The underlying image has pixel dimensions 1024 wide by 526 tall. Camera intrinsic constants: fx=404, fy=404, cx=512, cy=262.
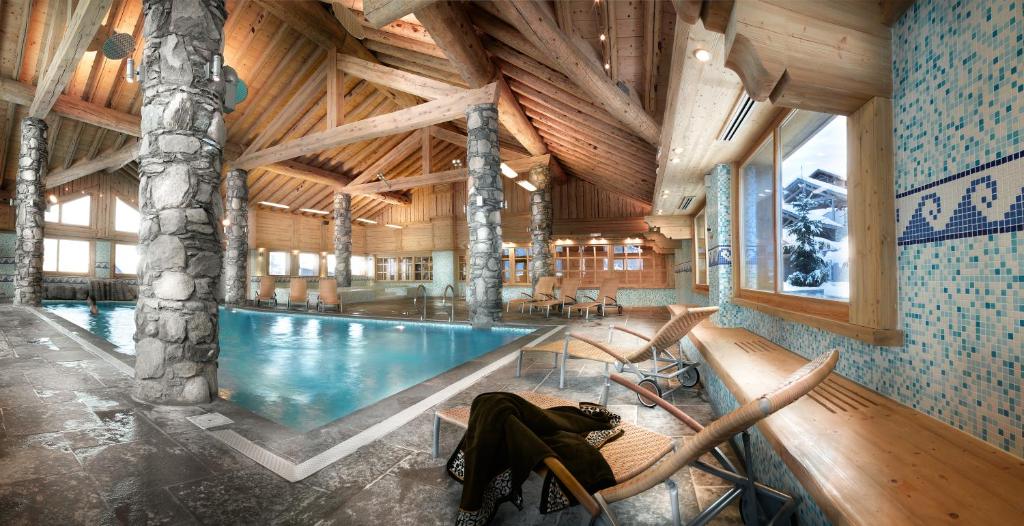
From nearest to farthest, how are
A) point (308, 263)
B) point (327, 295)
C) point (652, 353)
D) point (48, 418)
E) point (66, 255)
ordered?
point (48, 418) < point (652, 353) < point (327, 295) < point (66, 255) < point (308, 263)

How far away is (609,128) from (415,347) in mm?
5074

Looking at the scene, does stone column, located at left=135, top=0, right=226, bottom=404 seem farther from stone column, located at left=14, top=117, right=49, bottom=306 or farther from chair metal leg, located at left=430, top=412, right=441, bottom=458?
stone column, located at left=14, top=117, right=49, bottom=306

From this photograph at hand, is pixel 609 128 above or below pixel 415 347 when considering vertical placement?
above

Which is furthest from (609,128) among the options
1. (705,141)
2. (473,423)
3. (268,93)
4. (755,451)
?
(268,93)

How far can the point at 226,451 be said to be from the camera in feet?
6.75

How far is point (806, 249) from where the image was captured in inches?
105

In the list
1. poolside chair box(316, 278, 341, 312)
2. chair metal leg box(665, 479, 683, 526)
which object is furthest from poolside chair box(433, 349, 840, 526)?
poolside chair box(316, 278, 341, 312)

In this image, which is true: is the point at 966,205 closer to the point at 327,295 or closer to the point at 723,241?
the point at 723,241

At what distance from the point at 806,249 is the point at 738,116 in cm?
106

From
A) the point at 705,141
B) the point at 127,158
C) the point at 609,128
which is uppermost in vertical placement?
the point at 127,158

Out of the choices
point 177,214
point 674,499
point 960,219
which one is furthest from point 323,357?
point 960,219

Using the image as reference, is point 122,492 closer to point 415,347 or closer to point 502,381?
point 502,381

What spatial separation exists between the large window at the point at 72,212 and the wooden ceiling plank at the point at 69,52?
7452mm

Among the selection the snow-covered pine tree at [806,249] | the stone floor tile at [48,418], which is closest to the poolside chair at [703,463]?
the snow-covered pine tree at [806,249]
